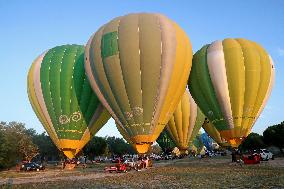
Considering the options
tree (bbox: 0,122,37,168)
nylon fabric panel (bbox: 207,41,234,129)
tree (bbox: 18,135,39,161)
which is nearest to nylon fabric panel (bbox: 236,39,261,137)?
nylon fabric panel (bbox: 207,41,234,129)

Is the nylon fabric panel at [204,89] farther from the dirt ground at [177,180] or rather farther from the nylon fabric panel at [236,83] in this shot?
the dirt ground at [177,180]

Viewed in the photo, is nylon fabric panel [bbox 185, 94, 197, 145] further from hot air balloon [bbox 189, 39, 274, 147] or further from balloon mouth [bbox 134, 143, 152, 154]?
balloon mouth [bbox 134, 143, 152, 154]

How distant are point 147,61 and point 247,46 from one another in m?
9.75

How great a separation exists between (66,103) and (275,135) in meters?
49.6

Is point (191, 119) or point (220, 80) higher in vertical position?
point (220, 80)

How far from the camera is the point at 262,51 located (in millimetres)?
32844

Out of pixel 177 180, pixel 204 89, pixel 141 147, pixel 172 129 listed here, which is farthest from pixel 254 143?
pixel 177 180

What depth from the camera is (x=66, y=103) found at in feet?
111

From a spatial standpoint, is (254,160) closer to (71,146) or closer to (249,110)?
(249,110)

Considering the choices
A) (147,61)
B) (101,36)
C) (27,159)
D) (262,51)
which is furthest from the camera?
(27,159)

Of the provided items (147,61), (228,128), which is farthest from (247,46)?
(147,61)

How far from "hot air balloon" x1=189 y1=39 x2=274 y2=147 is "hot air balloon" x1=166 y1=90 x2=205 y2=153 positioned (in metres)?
13.0

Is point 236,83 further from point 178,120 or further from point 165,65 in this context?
point 178,120

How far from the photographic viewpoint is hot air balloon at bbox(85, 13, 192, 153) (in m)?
28.3
